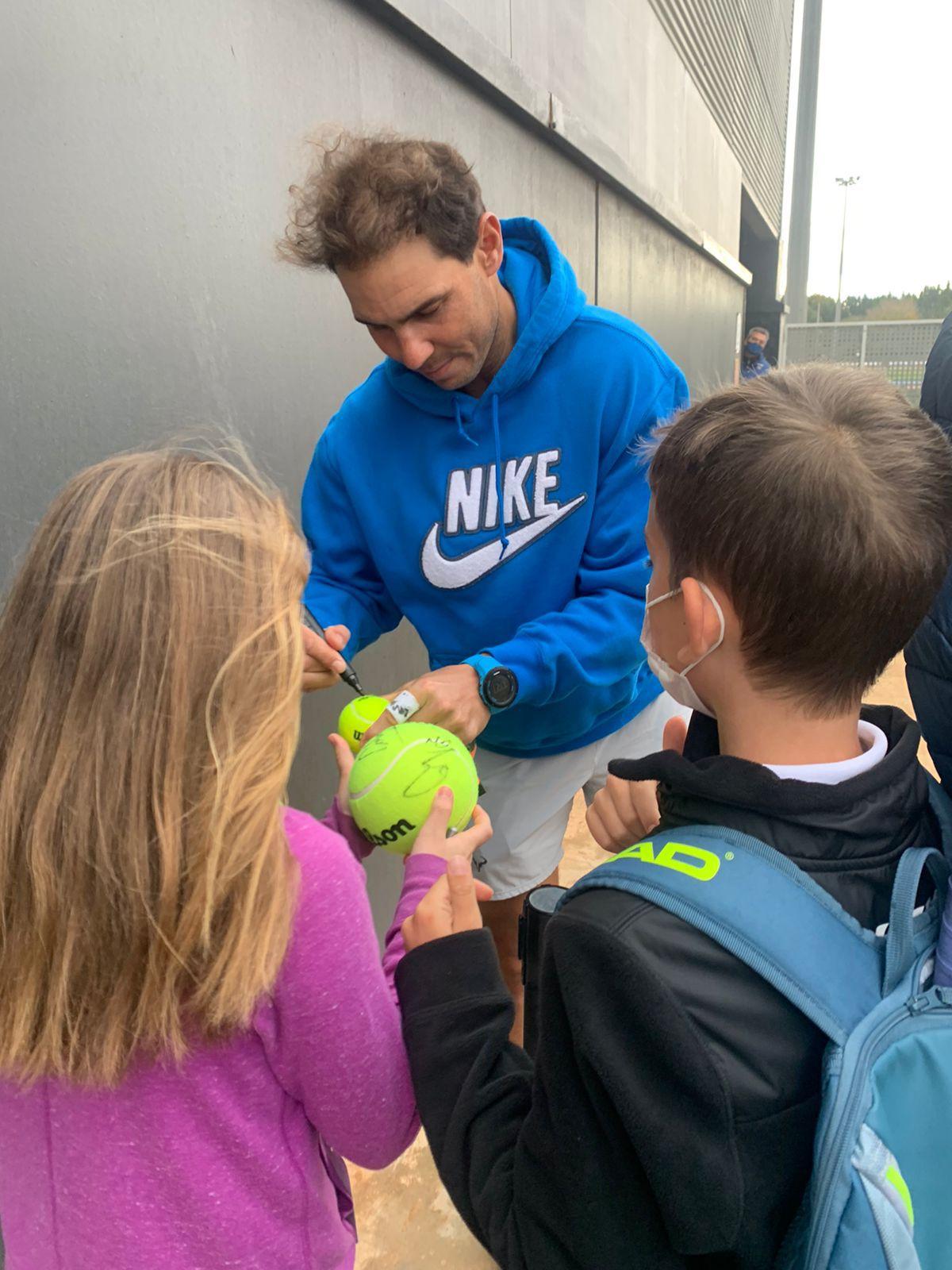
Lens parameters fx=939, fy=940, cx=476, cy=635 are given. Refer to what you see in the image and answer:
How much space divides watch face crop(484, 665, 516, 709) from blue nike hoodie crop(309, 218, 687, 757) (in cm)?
2

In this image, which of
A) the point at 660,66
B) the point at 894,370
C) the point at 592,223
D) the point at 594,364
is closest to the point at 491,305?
the point at 594,364

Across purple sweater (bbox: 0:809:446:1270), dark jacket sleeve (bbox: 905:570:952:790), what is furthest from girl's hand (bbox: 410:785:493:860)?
dark jacket sleeve (bbox: 905:570:952:790)

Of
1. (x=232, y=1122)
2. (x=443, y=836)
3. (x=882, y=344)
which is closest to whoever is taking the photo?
(x=232, y=1122)

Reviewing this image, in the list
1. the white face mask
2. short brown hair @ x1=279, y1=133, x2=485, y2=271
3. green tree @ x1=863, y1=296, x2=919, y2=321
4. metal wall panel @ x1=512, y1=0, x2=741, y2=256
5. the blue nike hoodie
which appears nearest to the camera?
the white face mask

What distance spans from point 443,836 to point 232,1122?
575 mm

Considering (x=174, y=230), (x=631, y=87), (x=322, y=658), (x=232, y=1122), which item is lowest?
(x=232, y=1122)

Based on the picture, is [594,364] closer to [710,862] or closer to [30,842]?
[710,862]

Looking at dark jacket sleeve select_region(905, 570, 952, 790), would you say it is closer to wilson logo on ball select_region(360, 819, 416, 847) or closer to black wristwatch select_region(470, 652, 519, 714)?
wilson logo on ball select_region(360, 819, 416, 847)

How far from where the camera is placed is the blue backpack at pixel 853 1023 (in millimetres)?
984

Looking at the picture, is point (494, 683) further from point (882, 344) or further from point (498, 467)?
point (882, 344)

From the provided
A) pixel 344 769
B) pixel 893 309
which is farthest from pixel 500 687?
pixel 893 309

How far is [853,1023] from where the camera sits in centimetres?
103

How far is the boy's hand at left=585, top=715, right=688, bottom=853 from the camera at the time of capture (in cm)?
167

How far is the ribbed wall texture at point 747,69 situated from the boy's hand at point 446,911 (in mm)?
9250
